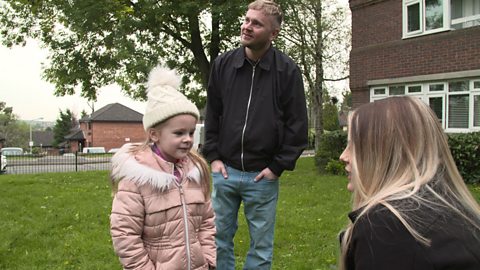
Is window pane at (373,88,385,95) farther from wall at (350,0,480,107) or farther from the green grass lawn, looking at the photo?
the green grass lawn

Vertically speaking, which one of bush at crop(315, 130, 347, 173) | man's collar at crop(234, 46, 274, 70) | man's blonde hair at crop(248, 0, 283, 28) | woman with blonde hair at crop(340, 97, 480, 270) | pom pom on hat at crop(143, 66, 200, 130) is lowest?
bush at crop(315, 130, 347, 173)

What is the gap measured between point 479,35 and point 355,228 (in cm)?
1221

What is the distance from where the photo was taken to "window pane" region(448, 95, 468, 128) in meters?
12.8

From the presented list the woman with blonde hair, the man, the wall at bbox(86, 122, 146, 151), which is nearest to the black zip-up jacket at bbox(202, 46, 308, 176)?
the man

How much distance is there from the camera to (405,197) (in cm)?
162

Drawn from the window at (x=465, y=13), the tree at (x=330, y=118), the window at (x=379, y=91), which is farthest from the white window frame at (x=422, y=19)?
the tree at (x=330, y=118)

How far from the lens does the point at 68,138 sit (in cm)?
7356

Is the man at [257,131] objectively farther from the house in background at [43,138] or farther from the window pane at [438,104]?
the house in background at [43,138]

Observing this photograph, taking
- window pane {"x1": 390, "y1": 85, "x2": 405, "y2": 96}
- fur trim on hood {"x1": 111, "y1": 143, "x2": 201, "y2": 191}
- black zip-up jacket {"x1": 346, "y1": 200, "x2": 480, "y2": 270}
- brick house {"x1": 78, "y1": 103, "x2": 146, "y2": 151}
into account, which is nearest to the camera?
black zip-up jacket {"x1": 346, "y1": 200, "x2": 480, "y2": 270}

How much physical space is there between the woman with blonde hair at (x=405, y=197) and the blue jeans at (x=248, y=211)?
148cm

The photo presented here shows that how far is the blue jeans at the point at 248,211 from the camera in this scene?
3348 mm

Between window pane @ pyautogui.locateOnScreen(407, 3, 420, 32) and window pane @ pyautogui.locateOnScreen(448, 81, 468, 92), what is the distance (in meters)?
2.03

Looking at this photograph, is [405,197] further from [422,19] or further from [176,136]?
[422,19]

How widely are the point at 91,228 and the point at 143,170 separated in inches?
166
